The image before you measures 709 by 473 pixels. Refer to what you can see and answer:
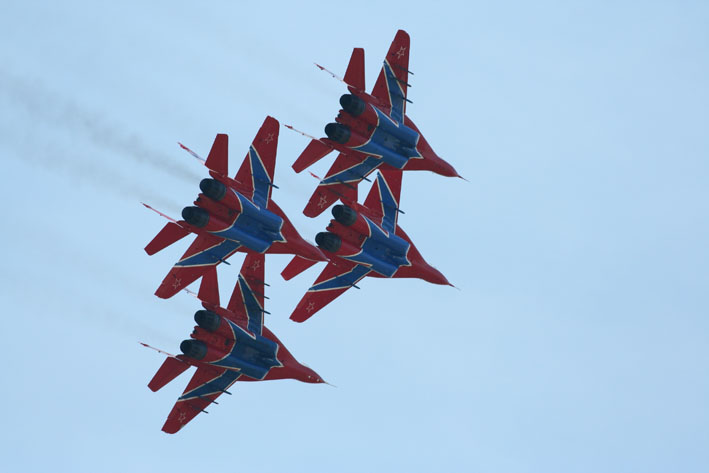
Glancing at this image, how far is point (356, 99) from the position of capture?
7762cm

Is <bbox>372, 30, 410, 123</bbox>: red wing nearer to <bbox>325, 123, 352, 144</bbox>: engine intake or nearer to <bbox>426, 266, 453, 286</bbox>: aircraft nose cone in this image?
<bbox>325, 123, 352, 144</bbox>: engine intake

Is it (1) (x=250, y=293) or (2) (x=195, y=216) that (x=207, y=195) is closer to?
(2) (x=195, y=216)

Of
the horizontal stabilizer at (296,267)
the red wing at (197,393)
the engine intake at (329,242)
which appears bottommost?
the red wing at (197,393)

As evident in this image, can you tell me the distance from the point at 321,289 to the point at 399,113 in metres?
9.14

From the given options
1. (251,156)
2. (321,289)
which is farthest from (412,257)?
(251,156)

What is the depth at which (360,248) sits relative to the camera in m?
78.1

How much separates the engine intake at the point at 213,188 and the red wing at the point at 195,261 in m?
2.18

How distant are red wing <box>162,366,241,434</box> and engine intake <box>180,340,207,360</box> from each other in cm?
154

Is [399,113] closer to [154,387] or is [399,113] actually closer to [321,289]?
[321,289]

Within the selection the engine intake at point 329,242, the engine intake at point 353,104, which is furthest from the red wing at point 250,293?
the engine intake at point 353,104

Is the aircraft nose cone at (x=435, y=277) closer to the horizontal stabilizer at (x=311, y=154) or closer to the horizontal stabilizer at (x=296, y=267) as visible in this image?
the horizontal stabilizer at (x=296, y=267)

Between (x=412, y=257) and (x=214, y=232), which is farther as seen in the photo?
(x=412, y=257)

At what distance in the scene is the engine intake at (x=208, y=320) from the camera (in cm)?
7562

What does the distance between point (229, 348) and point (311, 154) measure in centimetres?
968
